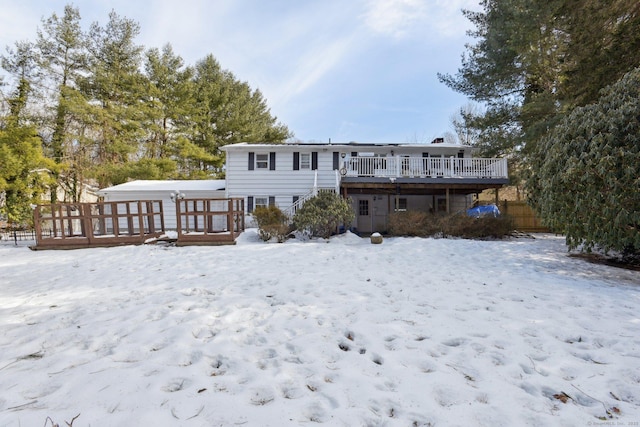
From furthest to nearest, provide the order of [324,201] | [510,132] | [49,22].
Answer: [49,22] < [510,132] < [324,201]

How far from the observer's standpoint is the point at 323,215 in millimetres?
10555

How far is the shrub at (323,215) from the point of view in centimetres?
1052

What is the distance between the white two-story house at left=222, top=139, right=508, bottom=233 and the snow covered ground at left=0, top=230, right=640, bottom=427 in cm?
856

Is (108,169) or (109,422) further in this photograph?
(108,169)

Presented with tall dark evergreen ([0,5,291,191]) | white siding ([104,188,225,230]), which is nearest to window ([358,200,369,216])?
white siding ([104,188,225,230])

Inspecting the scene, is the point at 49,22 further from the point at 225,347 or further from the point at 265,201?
the point at 225,347

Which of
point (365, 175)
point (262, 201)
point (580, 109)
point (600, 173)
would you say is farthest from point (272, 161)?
point (600, 173)

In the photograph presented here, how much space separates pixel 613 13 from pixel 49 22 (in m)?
27.3

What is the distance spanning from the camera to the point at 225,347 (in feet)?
8.59

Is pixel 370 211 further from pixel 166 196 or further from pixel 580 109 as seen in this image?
pixel 166 196

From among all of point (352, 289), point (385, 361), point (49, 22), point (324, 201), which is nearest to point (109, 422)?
point (385, 361)

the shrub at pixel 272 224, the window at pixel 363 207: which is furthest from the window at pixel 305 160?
the shrub at pixel 272 224

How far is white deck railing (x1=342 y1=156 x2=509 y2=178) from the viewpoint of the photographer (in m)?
14.0

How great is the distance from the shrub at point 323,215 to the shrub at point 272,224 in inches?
20.5
